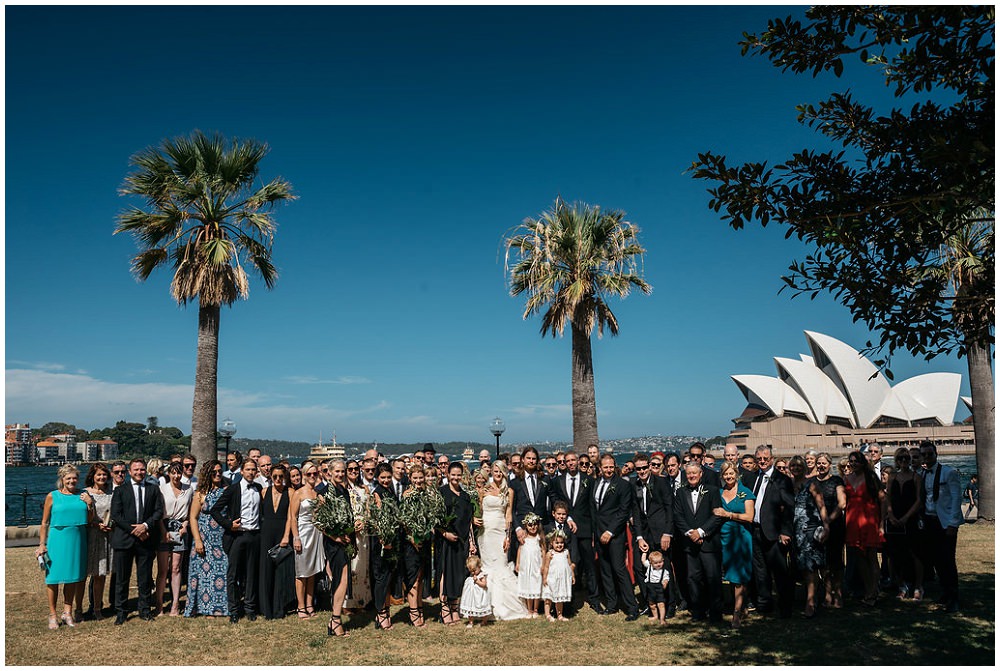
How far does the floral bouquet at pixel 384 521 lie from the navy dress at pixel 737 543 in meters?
4.01

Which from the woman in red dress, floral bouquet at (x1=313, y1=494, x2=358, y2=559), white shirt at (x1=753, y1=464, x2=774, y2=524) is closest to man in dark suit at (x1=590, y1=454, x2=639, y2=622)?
white shirt at (x1=753, y1=464, x2=774, y2=524)

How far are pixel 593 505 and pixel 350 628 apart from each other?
11.6ft

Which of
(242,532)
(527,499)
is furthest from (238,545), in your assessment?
(527,499)

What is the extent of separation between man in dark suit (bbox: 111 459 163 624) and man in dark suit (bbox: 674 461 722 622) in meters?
6.82

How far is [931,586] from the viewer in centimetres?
992

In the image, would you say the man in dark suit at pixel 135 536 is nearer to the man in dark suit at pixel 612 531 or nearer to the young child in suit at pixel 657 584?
the man in dark suit at pixel 612 531

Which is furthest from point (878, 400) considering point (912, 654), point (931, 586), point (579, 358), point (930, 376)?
point (912, 654)

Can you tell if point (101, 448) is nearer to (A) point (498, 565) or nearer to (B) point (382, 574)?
(B) point (382, 574)

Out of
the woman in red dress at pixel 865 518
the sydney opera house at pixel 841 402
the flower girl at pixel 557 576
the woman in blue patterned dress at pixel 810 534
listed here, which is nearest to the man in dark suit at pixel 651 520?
the flower girl at pixel 557 576

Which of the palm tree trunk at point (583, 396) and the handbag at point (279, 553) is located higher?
the palm tree trunk at point (583, 396)

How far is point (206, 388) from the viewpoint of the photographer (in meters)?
15.0

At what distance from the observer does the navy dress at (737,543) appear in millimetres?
8250

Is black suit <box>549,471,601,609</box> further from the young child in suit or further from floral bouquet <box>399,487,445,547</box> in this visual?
floral bouquet <box>399,487,445,547</box>

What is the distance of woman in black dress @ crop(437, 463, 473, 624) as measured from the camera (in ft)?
28.5
